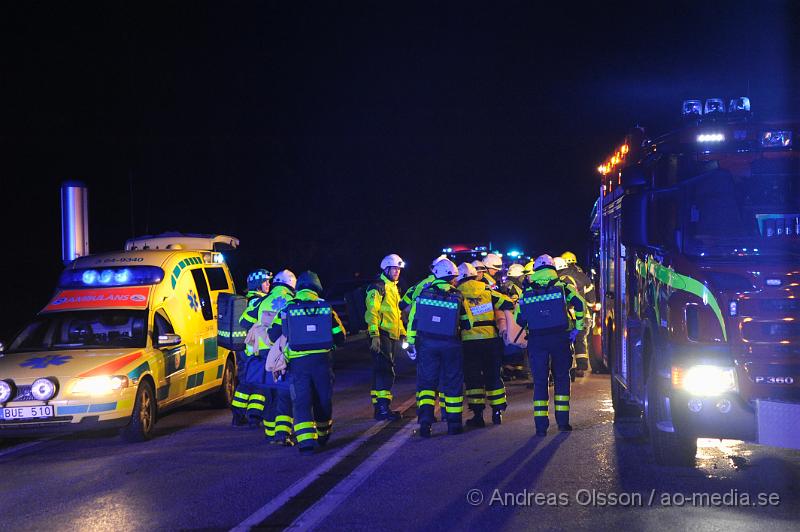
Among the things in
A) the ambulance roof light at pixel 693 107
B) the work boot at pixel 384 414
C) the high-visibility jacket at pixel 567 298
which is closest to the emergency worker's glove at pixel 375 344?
the work boot at pixel 384 414

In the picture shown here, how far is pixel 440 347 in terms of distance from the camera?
9992 mm

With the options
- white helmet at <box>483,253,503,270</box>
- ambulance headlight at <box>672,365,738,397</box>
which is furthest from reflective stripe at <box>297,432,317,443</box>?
white helmet at <box>483,253,503,270</box>

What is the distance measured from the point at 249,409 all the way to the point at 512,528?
4.73 metres

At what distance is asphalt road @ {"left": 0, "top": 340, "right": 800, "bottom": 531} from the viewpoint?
6.52m

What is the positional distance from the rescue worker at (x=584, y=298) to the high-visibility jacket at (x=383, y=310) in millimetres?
3656

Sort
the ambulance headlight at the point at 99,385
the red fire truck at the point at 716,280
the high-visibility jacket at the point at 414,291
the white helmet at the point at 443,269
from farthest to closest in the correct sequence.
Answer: the high-visibility jacket at the point at 414,291, the white helmet at the point at 443,269, the ambulance headlight at the point at 99,385, the red fire truck at the point at 716,280

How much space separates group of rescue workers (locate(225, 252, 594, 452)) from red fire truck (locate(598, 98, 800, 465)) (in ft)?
3.65

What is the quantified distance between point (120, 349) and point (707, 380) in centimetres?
616

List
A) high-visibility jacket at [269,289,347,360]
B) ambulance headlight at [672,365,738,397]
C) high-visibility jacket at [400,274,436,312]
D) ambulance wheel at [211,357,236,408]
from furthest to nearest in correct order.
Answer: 1. ambulance wheel at [211,357,236,408]
2. high-visibility jacket at [400,274,436,312]
3. high-visibility jacket at [269,289,347,360]
4. ambulance headlight at [672,365,738,397]

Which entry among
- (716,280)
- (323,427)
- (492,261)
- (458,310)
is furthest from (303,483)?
(492,261)

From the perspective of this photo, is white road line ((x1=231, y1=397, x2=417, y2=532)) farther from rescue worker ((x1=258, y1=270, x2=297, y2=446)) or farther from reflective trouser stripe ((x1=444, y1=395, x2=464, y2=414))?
reflective trouser stripe ((x1=444, y1=395, x2=464, y2=414))

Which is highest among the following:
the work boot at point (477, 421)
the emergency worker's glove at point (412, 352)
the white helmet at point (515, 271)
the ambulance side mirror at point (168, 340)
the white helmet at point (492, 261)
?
the white helmet at point (492, 261)

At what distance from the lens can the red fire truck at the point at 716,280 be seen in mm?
6727

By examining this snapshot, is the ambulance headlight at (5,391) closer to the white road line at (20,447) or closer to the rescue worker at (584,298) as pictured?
the white road line at (20,447)
